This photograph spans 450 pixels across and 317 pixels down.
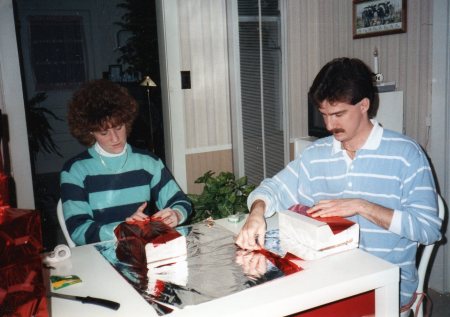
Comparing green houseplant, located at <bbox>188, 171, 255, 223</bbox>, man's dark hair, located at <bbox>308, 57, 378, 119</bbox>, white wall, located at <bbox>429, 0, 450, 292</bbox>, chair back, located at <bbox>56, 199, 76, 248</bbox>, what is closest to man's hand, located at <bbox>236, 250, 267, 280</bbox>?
man's dark hair, located at <bbox>308, 57, 378, 119</bbox>

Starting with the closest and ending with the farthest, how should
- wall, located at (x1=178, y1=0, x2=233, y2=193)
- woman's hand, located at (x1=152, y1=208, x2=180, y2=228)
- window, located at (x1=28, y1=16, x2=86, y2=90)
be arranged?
woman's hand, located at (x1=152, y1=208, x2=180, y2=228) < wall, located at (x1=178, y1=0, x2=233, y2=193) < window, located at (x1=28, y1=16, x2=86, y2=90)

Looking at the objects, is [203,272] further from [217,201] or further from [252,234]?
[217,201]

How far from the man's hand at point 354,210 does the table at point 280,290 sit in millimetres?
128

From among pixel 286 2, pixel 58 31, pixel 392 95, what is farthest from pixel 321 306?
pixel 58 31

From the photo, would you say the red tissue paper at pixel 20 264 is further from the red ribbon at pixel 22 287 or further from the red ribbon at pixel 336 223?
the red ribbon at pixel 336 223

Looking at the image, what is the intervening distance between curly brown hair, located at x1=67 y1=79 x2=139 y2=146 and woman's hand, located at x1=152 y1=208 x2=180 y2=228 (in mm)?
465

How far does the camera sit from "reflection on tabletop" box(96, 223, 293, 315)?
3.48 feet

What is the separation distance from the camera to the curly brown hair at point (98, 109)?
184 cm

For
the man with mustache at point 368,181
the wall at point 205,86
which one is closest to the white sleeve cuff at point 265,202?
the man with mustache at point 368,181

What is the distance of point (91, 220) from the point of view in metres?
1.75

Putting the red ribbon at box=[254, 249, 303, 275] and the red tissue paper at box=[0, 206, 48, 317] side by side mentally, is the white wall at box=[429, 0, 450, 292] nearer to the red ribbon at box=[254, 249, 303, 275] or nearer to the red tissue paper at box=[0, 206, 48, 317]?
the red ribbon at box=[254, 249, 303, 275]

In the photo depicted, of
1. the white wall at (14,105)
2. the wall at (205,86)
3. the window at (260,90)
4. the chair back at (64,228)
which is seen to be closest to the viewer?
the chair back at (64,228)

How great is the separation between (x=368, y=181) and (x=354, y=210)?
0.24m

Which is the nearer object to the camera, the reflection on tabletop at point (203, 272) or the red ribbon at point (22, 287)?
the red ribbon at point (22, 287)
